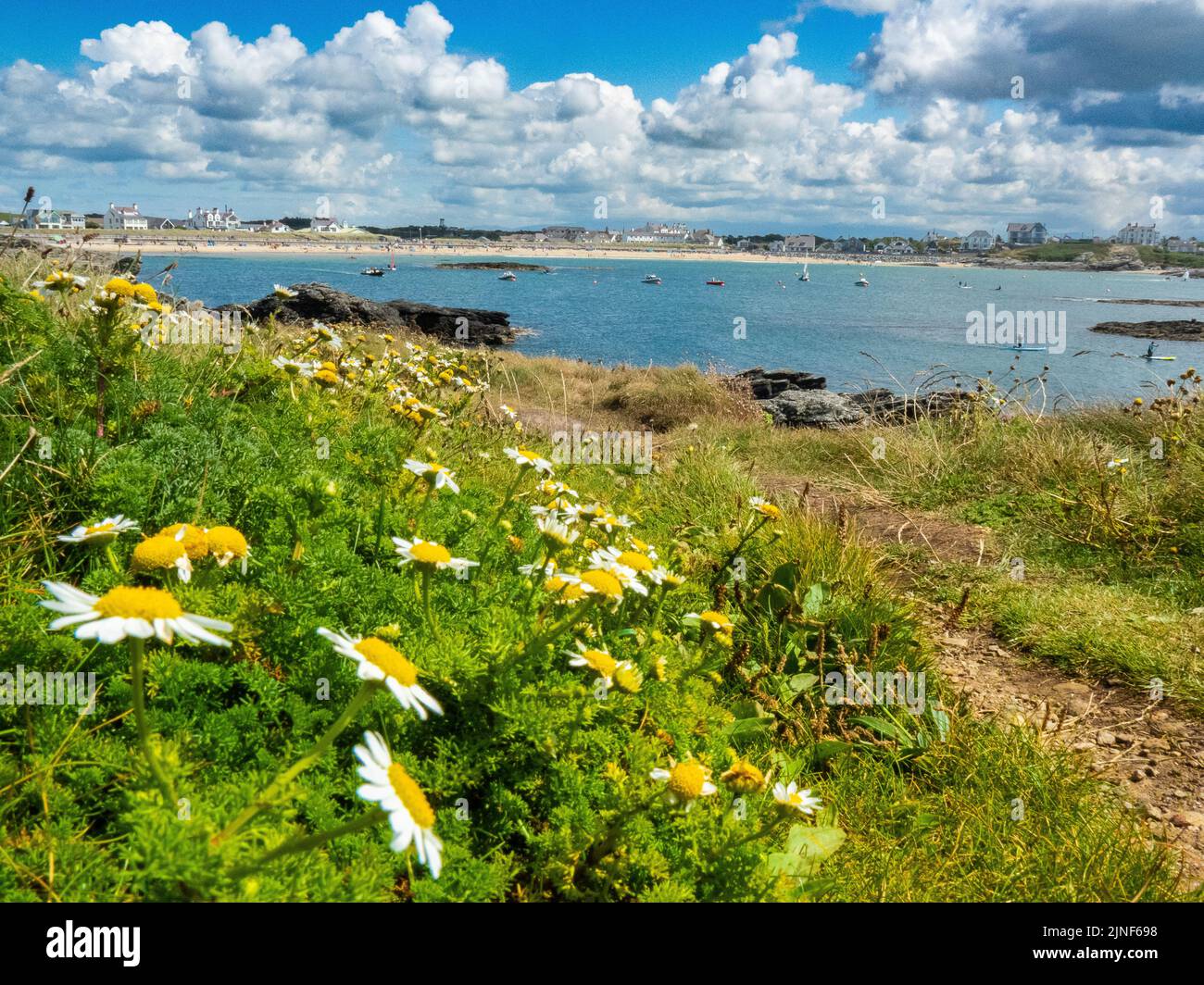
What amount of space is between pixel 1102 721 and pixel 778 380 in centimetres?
1845

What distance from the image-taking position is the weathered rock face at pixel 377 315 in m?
23.2

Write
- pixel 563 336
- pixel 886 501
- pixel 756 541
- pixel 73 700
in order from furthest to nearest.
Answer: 1. pixel 563 336
2. pixel 886 501
3. pixel 756 541
4. pixel 73 700

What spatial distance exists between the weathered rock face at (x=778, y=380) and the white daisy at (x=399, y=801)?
2007 centimetres

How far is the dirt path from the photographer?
299cm

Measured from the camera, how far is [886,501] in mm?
7148

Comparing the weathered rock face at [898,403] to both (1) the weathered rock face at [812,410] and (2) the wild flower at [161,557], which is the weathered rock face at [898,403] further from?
(2) the wild flower at [161,557]

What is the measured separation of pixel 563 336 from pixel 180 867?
42085mm

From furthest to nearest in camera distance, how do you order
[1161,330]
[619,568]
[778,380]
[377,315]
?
1. [1161,330]
2. [377,315]
3. [778,380]
4. [619,568]

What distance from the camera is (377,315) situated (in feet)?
88.0

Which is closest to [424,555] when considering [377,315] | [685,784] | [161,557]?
[161,557]

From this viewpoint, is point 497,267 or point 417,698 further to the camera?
point 497,267

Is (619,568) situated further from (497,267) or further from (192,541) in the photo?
(497,267)

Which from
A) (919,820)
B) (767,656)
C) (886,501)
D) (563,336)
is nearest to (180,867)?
(919,820)

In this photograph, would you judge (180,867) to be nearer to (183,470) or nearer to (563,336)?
(183,470)
